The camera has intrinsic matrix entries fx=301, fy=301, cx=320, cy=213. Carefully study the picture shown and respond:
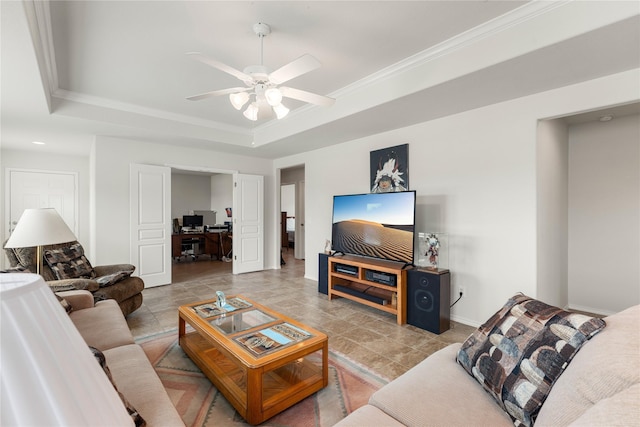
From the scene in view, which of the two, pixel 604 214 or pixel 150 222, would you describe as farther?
pixel 150 222

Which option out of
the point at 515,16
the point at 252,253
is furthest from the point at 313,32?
the point at 252,253

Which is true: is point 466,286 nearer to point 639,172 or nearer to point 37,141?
point 639,172

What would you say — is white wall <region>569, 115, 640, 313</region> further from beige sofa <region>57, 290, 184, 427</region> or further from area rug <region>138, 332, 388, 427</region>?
beige sofa <region>57, 290, 184, 427</region>

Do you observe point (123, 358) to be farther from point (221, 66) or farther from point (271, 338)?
point (221, 66)

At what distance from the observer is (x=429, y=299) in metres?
3.17

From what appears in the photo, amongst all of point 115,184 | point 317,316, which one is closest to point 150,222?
point 115,184

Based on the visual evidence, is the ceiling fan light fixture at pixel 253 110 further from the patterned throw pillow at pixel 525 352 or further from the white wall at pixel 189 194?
the white wall at pixel 189 194

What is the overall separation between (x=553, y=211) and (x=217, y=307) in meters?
3.64

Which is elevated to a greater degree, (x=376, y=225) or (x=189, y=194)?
(x=189, y=194)

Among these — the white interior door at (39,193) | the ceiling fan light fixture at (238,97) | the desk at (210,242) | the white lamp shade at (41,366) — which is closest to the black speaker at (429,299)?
the ceiling fan light fixture at (238,97)

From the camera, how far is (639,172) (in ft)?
11.1

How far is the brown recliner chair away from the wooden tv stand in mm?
2446

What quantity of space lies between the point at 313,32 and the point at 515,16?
151cm

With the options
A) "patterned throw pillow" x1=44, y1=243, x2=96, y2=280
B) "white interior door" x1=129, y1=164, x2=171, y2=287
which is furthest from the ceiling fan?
"white interior door" x1=129, y1=164, x2=171, y2=287
